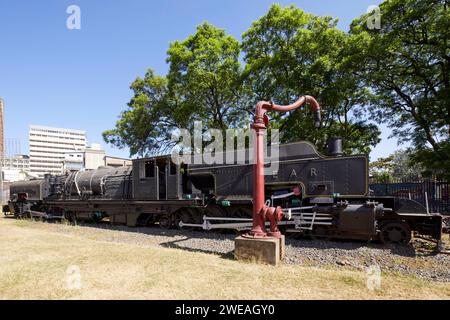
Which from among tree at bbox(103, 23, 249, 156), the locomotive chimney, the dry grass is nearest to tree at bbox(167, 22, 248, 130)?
tree at bbox(103, 23, 249, 156)

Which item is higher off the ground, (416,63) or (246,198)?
(416,63)

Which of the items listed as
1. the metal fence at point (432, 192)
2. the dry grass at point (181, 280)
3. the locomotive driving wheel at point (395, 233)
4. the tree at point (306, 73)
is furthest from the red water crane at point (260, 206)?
the tree at point (306, 73)

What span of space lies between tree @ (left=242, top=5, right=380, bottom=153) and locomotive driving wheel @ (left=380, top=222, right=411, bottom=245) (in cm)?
1018

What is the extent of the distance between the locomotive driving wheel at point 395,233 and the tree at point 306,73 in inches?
401

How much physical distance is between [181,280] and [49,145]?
151421 mm

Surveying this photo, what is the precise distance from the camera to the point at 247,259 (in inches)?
302

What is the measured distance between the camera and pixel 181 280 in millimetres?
6223

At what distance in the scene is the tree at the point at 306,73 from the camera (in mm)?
18109

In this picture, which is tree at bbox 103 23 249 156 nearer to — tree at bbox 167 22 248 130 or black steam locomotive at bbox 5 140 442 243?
tree at bbox 167 22 248 130

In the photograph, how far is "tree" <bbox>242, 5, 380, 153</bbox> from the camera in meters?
18.1

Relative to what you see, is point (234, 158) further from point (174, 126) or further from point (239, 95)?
point (174, 126)

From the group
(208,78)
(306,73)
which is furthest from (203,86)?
(306,73)

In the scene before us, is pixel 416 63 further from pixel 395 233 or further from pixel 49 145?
pixel 49 145

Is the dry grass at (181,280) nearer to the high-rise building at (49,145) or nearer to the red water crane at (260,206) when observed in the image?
the red water crane at (260,206)
